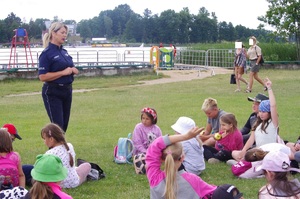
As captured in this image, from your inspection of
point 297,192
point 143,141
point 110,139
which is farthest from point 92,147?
point 297,192

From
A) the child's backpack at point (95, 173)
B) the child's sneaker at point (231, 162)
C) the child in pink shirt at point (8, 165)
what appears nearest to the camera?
the child in pink shirt at point (8, 165)

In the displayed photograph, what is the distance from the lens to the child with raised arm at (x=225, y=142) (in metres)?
7.76

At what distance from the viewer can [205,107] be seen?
26.8ft

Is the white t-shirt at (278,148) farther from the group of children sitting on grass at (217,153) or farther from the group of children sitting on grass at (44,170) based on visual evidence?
the group of children sitting on grass at (44,170)

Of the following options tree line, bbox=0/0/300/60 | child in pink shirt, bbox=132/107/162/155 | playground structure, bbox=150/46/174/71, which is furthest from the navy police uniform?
tree line, bbox=0/0/300/60

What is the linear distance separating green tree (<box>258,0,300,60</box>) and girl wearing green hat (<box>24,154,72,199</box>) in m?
29.9

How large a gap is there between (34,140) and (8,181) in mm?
4180

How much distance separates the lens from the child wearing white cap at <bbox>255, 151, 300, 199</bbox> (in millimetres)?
4230

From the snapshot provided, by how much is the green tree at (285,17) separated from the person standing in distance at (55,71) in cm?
2695

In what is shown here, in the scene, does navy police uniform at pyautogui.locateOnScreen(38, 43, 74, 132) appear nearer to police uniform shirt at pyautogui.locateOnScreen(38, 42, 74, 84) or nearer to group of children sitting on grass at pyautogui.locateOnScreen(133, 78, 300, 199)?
police uniform shirt at pyautogui.locateOnScreen(38, 42, 74, 84)

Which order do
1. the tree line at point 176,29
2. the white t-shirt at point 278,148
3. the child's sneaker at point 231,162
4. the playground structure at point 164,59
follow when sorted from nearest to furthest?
the white t-shirt at point 278,148 < the child's sneaker at point 231,162 < the playground structure at point 164,59 < the tree line at point 176,29

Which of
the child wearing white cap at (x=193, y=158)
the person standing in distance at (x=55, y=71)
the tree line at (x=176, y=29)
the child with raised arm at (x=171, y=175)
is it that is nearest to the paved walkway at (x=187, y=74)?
the person standing in distance at (x=55, y=71)

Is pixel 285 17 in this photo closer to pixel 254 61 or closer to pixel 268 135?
pixel 254 61

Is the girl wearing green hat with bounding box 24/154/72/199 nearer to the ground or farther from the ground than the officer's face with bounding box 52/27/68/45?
nearer to the ground
